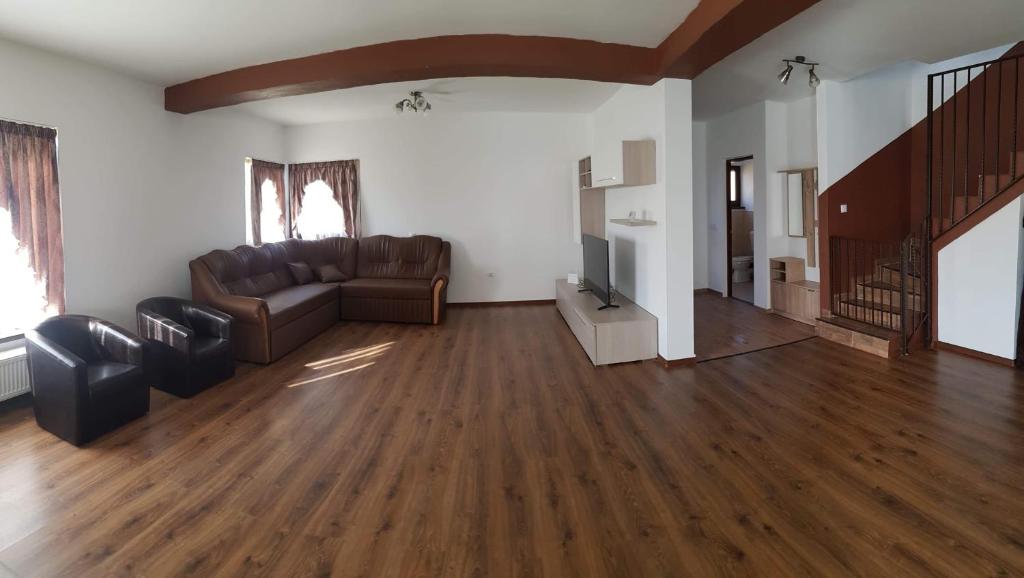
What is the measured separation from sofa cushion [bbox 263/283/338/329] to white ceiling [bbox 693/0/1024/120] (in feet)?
15.7

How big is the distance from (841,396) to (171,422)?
15.3ft

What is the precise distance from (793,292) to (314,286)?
5847mm

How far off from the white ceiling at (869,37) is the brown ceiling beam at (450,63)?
1.09 m

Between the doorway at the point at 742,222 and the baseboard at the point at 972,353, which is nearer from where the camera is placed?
the baseboard at the point at 972,353

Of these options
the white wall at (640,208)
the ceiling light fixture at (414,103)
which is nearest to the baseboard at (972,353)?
the white wall at (640,208)

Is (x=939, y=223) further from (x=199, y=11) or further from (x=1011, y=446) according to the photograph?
(x=199, y=11)

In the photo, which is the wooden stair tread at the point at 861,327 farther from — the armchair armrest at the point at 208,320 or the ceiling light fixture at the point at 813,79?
the armchair armrest at the point at 208,320

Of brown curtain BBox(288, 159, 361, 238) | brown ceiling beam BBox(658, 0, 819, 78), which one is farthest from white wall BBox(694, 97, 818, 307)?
brown curtain BBox(288, 159, 361, 238)

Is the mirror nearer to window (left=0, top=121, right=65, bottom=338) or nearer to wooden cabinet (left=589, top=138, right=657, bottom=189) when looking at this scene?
wooden cabinet (left=589, top=138, right=657, bottom=189)

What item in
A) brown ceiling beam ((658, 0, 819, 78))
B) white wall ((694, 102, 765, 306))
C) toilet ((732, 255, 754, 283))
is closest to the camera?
brown ceiling beam ((658, 0, 819, 78))

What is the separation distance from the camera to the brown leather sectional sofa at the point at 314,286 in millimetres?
4703

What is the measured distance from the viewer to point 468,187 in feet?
23.1

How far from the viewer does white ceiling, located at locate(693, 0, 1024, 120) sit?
3.46 metres

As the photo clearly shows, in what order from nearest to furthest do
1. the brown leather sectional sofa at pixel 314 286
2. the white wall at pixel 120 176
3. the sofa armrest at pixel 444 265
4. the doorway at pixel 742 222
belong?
the white wall at pixel 120 176
the brown leather sectional sofa at pixel 314 286
the sofa armrest at pixel 444 265
the doorway at pixel 742 222
